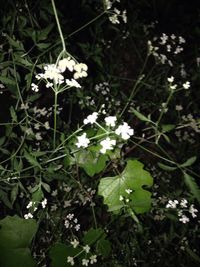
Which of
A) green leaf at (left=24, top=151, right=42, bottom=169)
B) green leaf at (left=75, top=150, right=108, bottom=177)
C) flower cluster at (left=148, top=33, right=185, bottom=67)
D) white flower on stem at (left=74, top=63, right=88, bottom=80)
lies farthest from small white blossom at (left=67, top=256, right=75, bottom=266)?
flower cluster at (left=148, top=33, right=185, bottom=67)

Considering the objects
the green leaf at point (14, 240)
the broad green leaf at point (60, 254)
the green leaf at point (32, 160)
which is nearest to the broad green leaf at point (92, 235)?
the broad green leaf at point (60, 254)

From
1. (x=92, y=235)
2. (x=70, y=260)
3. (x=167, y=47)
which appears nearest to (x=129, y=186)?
(x=92, y=235)

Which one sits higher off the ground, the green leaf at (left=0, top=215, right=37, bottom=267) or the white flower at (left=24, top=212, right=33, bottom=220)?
the white flower at (left=24, top=212, right=33, bottom=220)

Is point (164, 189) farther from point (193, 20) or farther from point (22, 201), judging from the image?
point (193, 20)

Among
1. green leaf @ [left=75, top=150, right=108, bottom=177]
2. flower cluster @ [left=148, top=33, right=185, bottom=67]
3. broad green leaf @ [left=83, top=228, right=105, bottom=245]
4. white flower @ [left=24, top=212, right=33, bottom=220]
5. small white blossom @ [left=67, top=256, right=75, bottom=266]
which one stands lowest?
small white blossom @ [left=67, top=256, right=75, bottom=266]

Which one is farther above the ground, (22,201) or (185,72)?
(185,72)

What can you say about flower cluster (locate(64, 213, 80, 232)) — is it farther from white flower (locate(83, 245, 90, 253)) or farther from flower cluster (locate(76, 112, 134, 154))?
flower cluster (locate(76, 112, 134, 154))

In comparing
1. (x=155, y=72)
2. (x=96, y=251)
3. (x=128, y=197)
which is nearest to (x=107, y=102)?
(x=155, y=72)
